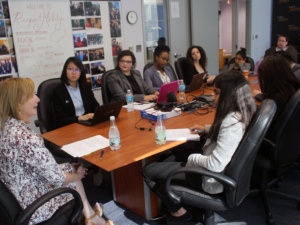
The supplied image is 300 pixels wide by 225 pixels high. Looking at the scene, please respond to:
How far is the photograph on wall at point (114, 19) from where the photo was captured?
4352mm

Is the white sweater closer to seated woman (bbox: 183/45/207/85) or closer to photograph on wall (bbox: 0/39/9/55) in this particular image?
seated woman (bbox: 183/45/207/85)

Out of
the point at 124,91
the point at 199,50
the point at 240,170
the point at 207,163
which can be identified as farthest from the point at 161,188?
the point at 199,50

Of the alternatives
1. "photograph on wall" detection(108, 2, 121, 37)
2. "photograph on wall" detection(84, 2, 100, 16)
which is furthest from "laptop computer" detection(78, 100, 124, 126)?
"photograph on wall" detection(108, 2, 121, 37)

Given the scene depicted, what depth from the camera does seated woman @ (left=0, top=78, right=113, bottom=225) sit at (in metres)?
1.48

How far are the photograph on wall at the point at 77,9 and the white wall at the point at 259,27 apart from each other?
4.83 m

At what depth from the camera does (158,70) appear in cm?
375

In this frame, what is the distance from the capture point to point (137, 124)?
7.93 feet

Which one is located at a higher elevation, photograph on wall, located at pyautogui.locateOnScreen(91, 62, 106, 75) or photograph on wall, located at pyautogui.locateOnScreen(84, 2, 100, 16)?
photograph on wall, located at pyautogui.locateOnScreen(84, 2, 100, 16)

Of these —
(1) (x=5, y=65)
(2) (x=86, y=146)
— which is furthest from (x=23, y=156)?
(1) (x=5, y=65)

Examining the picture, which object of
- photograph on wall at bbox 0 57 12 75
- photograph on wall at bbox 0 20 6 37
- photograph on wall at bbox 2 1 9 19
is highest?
photograph on wall at bbox 2 1 9 19

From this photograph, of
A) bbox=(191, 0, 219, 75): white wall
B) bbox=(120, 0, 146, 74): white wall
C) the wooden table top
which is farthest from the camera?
bbox=(191, 0, 219, 75): white wall

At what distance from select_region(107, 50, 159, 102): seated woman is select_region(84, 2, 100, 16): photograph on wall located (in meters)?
1.23

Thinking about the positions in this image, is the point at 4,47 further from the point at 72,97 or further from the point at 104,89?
the point at 104,89

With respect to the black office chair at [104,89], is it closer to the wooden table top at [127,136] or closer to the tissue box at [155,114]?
the wooden table top at [127,136]
